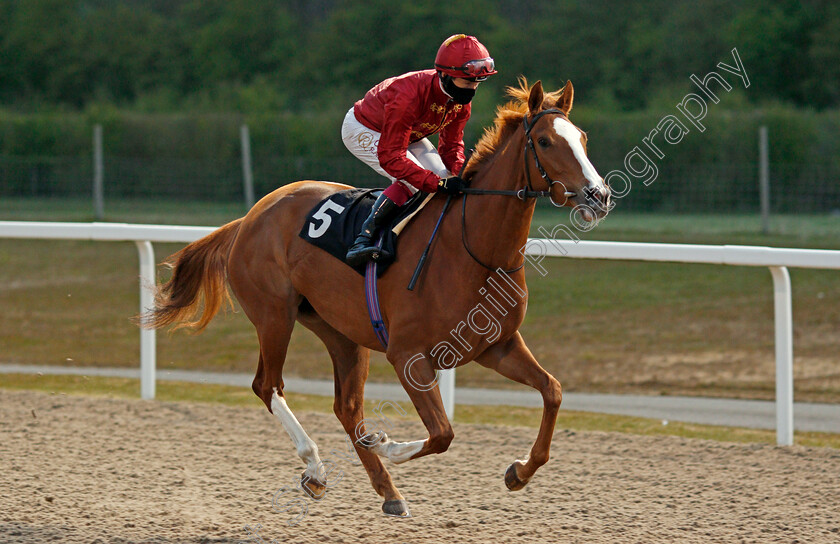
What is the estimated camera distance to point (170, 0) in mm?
39344

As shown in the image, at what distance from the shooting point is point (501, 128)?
3.92 metres

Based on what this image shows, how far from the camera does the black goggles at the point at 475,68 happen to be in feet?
12.6

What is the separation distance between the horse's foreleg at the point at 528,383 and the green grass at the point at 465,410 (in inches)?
81.1

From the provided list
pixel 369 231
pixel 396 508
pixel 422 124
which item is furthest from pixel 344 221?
pixel 396 508

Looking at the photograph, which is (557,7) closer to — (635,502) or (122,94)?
(122,94)

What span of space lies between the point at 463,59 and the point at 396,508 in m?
1.88

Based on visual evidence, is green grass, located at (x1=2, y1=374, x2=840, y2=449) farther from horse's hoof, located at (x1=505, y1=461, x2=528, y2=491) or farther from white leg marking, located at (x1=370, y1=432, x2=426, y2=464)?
white leg marking, located at (x1=370, y1=432, x2=426, y2=464)

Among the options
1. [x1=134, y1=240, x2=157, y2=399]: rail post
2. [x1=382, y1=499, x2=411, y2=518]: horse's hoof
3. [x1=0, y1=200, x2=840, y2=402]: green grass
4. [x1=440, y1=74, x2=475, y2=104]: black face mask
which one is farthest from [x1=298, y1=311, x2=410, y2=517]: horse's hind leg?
[x1=0, y1=200, x2=840, y2=402]: green grass

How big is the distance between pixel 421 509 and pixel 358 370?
2.34ft

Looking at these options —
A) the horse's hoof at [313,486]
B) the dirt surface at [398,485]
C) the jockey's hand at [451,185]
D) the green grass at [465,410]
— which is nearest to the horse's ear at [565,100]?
the jockey's hand at [451,185]

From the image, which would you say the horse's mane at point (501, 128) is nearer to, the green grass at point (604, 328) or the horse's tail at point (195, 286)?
the horse's tail at point (195, 286)

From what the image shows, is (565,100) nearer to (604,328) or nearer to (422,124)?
(422,124)

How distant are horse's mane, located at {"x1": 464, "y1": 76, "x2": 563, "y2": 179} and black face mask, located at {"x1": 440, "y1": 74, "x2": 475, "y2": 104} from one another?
143mm

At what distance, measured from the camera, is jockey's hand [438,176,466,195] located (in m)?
3.92
